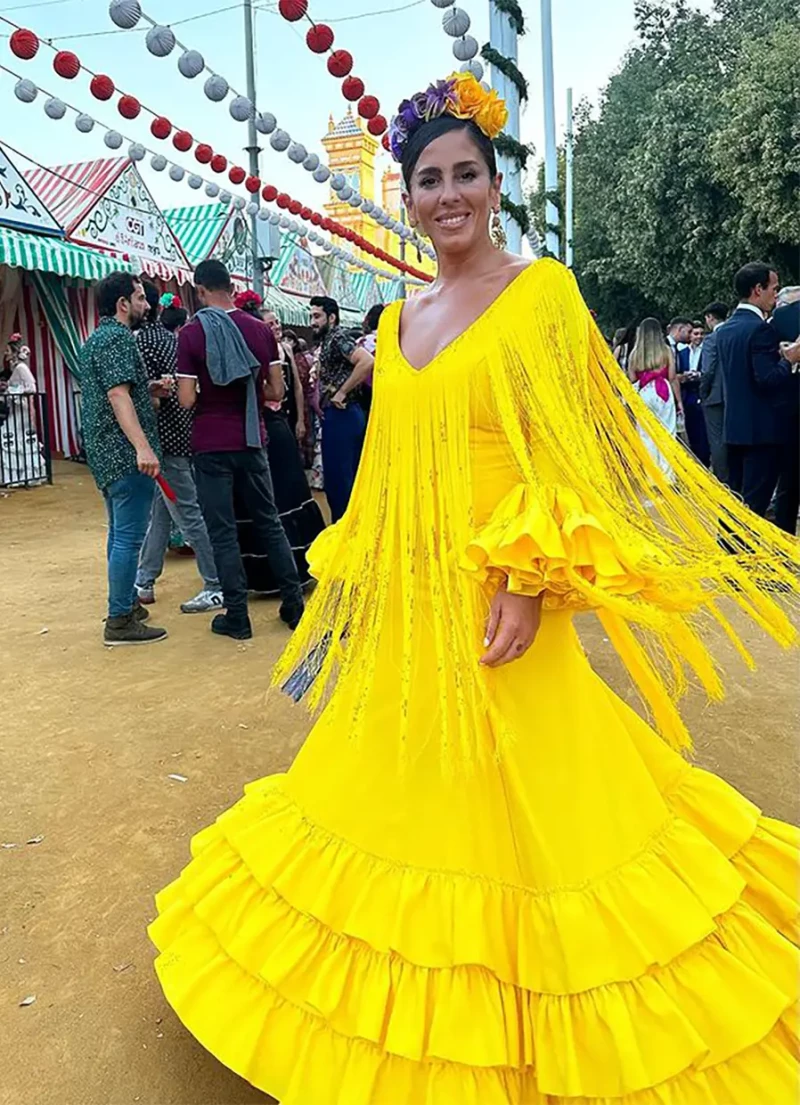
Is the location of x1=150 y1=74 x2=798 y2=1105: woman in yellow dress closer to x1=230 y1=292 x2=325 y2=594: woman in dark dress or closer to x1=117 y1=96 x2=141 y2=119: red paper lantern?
x1=230 y1=292 x2=325 y2=594: woman in dark dress

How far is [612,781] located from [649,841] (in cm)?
13

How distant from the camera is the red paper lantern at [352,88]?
5.88 m

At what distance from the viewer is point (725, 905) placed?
1.52m

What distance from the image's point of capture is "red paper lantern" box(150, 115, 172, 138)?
7319mm

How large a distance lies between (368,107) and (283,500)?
297 cm

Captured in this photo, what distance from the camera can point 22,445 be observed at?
1095cm

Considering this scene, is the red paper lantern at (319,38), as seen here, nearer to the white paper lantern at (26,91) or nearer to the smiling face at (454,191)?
the white paper lantern at (26,91)

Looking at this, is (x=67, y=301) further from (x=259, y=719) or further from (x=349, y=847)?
(x=349, y=847)

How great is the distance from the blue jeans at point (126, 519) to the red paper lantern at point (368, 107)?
344cm

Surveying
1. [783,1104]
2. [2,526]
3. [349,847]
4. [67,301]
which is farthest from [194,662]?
[67,301]

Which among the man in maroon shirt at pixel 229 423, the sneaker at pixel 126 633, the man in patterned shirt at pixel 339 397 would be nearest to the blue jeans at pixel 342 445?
the man in patterned shirt at pixel 339 397

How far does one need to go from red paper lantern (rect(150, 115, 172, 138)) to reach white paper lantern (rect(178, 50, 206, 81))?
3.85 ft

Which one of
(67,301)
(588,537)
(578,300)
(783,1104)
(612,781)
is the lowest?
(783,1104)

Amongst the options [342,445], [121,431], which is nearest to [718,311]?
[342,445]
